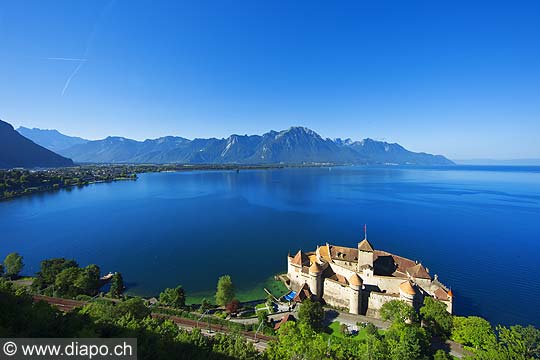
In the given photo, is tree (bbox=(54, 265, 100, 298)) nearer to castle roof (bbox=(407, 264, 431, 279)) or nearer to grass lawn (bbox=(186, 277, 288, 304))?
grass lawn (bbox=(186, 277, 288, 304))

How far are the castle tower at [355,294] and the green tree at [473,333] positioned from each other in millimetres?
10491

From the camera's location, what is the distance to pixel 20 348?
1323cm

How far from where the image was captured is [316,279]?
A: 3716cm

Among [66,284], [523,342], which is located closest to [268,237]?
[66,284]

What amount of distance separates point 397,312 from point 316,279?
11.1 meters

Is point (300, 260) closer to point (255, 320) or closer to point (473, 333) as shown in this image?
point (255, 320)

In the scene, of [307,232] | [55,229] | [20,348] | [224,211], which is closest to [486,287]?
[307,232]

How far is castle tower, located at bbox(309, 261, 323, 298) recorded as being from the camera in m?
37.1

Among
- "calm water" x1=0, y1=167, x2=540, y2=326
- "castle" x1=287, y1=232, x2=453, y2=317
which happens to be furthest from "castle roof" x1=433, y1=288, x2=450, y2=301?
"calm water" x1=0, y1=167, x2=540, y2=326

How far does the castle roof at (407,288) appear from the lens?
31.0 m

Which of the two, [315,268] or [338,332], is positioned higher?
[315,268]

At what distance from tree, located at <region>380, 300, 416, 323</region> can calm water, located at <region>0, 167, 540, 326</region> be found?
13.5m

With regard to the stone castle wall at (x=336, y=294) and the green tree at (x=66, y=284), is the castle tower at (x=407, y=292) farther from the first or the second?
the green tree at (x=66, y=284)

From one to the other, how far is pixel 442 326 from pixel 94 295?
47.9m
